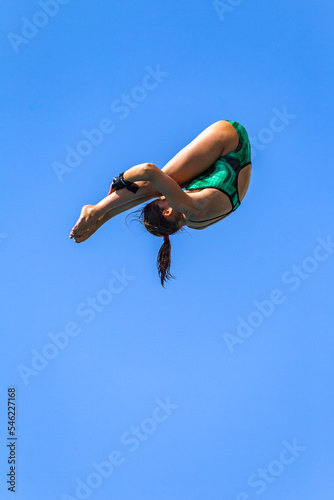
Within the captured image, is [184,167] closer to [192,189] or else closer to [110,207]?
[192,189]

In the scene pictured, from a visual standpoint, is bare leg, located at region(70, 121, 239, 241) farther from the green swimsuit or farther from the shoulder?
the shoulder

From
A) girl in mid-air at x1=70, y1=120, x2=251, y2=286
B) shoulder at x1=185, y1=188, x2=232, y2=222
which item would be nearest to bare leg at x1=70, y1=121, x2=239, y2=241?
girl in mid-air at x1=70, y1=120, x2=251, y2=286

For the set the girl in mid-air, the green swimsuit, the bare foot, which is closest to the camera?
the girl in mid-air

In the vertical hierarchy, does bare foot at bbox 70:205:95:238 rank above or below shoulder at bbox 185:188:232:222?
above

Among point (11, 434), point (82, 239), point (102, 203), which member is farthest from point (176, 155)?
point (11, 434)

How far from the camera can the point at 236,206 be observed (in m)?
9.88

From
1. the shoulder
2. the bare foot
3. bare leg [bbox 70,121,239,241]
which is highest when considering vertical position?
the bare foot

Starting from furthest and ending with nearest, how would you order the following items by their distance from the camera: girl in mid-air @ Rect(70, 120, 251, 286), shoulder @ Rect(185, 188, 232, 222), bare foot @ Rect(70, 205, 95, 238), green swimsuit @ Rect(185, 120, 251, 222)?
bare foot @ Rect(70, 205, 95, 238), green swimsuit @ Rect(185, 120, 251, 222), girl in mid-air @ Rect(70, 120, 251, 286), shoulder @ Rect(185, 188, 232, 222)

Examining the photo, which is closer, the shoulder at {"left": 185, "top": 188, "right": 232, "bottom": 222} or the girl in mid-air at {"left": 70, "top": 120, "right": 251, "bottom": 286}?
the shoulder at {"left": 185, "top": 188, "right": 232, "bottom": 222}

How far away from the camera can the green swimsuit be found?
9336mm

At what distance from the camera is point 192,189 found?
30.4 ft

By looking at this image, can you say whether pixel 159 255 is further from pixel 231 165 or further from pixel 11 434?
pixel 11 434

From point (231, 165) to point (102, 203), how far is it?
1755mm

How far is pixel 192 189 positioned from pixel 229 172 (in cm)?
60
